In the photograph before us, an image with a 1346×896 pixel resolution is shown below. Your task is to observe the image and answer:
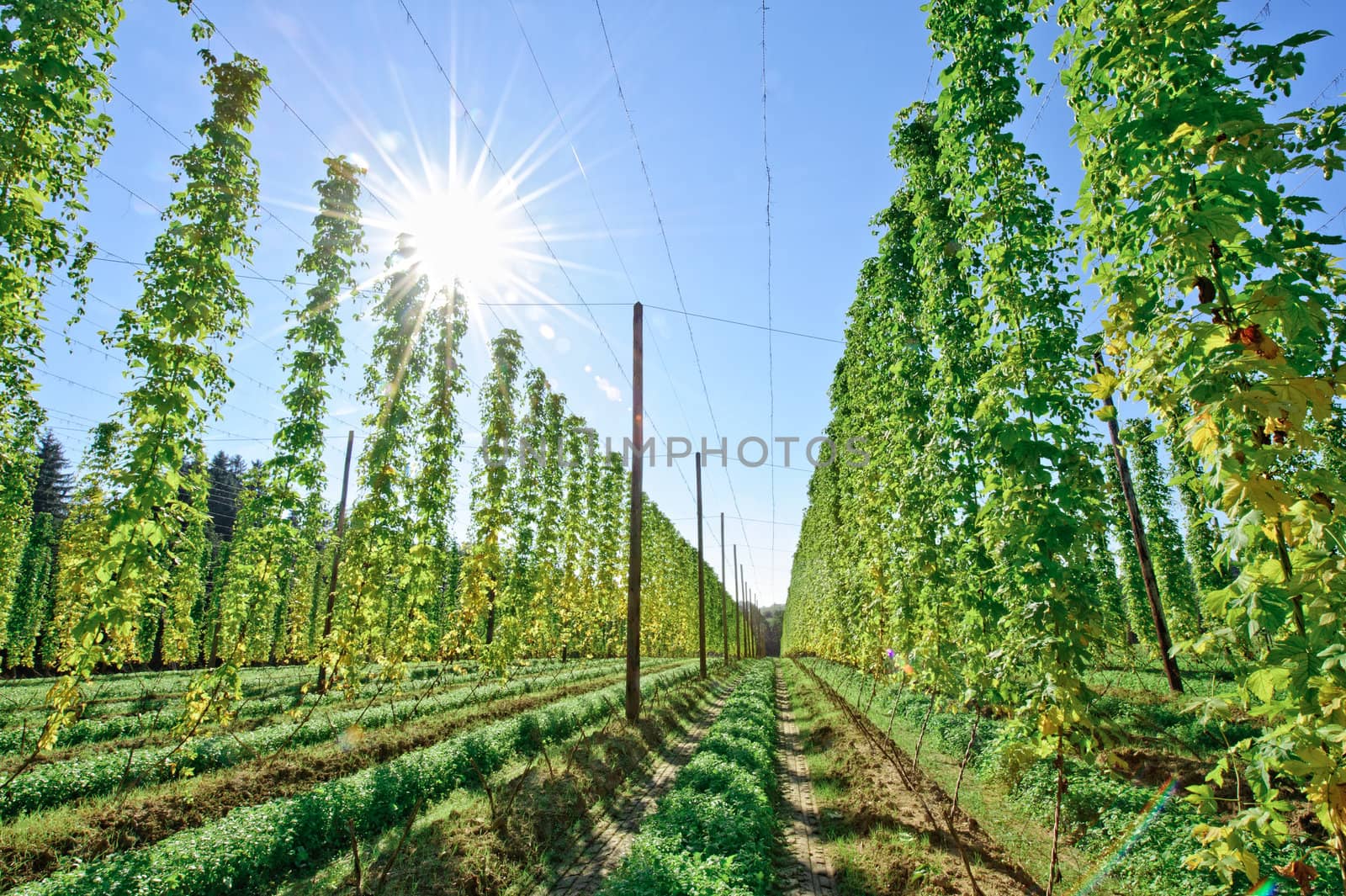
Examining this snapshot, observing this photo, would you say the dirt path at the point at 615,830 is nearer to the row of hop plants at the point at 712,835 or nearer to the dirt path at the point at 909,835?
the row of hop plants at the point at 712,835

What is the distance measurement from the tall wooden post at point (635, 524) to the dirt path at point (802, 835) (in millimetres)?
4334

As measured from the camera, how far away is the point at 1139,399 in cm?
298

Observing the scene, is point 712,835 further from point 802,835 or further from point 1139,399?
point 1139,399

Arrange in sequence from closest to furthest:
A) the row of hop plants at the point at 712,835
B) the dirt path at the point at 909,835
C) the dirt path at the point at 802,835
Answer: the row of hop plants at the point at 712,835 < the dirt path at the point at 909,835 < the dirt path at the point at 802,835

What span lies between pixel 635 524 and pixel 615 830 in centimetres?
883

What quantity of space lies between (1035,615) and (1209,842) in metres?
2.55

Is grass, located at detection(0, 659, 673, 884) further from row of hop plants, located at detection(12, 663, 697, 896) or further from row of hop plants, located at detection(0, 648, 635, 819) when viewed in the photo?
row of hop plants, located at detection(12, 663, 697, 896)

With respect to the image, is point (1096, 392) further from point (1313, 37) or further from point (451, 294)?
point (451, 294)

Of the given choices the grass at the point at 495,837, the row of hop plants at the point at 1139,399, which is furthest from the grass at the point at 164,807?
the row of hop plants at the point at 1139,399

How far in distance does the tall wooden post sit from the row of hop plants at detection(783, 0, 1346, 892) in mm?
8098

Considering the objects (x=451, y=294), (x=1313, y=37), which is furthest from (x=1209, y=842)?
(x=451, y=294)

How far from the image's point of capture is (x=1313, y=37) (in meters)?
2.95

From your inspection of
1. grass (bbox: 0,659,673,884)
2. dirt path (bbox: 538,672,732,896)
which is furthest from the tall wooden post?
grass (bbox: 0,659,673,884)

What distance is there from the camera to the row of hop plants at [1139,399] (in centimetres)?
231
